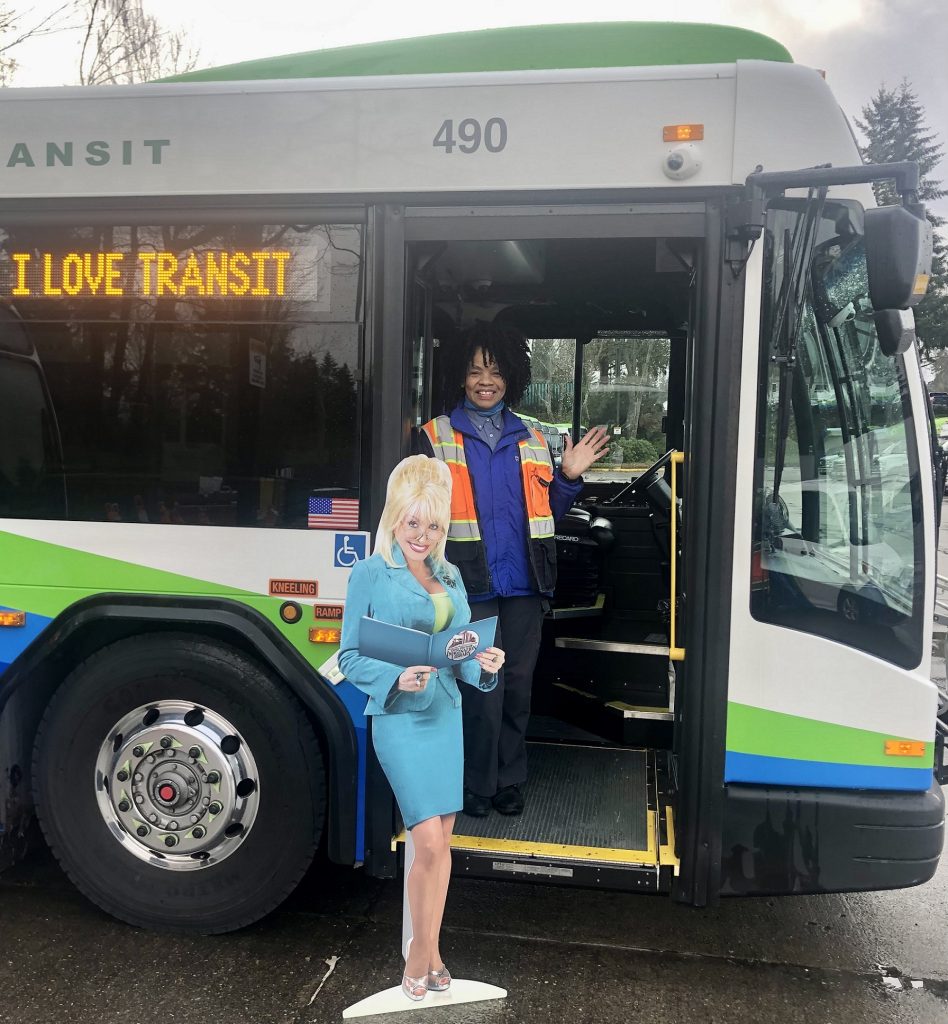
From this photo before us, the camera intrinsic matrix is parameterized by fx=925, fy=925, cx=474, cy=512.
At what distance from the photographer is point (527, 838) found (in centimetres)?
312

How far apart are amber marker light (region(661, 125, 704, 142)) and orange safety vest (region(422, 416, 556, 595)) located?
110 centimetres

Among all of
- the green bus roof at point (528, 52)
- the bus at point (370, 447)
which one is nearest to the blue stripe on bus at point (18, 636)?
the bus at point (370, 447)

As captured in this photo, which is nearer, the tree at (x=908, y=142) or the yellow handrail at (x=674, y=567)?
the yellow handrail at (x=674, y=567)

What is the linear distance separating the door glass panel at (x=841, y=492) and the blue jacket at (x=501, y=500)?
0.78 meters

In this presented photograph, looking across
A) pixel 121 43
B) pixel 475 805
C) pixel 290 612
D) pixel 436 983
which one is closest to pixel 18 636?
pixel 290 612

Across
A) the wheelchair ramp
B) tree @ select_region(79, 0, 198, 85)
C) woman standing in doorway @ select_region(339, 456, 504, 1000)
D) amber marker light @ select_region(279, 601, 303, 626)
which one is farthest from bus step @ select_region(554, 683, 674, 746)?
tree @ select_region(79, 0, 198, 85)

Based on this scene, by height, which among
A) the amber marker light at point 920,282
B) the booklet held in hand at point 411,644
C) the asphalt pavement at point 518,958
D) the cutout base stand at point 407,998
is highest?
the amber marker light at point 920,282

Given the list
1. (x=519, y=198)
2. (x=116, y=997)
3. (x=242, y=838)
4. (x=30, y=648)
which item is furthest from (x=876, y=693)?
(x=30, y=648)

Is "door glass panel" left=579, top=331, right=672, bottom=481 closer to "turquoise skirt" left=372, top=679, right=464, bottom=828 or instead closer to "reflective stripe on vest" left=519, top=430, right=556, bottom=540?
"reflective stripe on vest" left=519, top=430, right=556, bottom=540

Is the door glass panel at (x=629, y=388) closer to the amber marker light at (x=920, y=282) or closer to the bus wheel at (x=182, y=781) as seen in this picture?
the amber marker light at (x=920, y=282)

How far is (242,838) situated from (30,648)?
0.98 m

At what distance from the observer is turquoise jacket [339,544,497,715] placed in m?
2.62

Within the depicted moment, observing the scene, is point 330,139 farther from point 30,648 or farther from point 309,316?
point 30,648

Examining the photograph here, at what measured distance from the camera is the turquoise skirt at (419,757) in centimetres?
269
